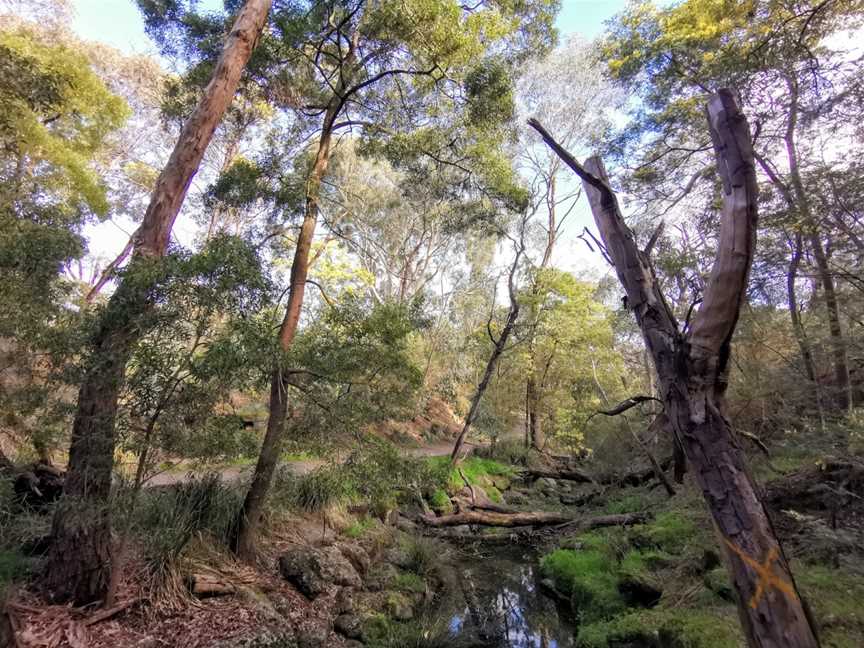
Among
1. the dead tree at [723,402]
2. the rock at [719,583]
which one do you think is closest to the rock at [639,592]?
the rock at [719,583]

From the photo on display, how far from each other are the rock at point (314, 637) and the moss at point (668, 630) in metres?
2.76

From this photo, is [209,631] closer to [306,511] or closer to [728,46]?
[306,511]

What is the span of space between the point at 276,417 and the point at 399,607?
112 inches

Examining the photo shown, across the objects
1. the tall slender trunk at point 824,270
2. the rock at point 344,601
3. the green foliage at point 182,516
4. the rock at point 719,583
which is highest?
the tall slender trunk at point 824,270

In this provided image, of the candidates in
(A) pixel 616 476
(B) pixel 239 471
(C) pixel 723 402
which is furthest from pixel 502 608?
(A) pixel 616 476

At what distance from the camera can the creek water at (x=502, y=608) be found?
5340mm

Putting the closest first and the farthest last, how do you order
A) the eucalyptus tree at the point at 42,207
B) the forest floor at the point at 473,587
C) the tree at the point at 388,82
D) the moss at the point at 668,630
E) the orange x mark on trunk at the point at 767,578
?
1. the orange x mark on trunk at the point at 767,578
2. the moss at the point at 668,630
3. the forest floor at the point at 473,587
4. the eucalyptus tree at the point at 42,207
5. the tree at the point at 388,82

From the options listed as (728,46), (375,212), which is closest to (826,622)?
(728,46)

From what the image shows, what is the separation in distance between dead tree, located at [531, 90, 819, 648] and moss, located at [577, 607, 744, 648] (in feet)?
6.92

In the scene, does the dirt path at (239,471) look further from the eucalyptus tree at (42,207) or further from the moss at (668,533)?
the moss at (668,533)

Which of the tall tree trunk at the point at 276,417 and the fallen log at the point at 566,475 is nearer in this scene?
the tall tree trunk at the point at 276,417

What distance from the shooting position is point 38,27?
32.2 feet

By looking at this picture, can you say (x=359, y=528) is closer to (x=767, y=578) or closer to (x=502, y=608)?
(x=502, y=608)

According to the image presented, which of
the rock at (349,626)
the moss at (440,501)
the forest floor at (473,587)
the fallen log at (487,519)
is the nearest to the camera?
the forest floor at (473,587)
